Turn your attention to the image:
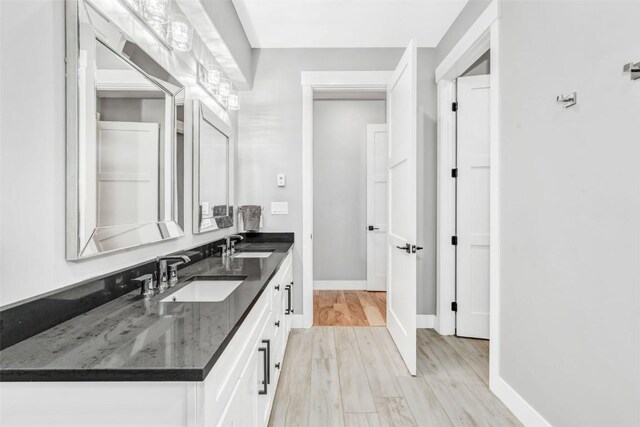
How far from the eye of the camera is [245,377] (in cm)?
115

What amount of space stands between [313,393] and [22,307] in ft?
5.30

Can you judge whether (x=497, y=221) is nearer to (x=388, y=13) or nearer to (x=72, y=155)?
(x=388, y=13)

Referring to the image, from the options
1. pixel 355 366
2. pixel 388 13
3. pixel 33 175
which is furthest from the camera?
pixel 388 13

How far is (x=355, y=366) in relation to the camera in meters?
2.36

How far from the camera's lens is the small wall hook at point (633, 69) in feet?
3.62

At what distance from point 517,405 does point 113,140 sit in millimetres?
2351

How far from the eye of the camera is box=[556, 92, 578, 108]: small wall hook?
1396 mm

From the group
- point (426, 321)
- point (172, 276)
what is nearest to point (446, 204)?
point (426, 321)

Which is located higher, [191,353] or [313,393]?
[191,353]

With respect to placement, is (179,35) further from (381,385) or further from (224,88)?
(381,385)

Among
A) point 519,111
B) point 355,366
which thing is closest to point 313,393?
point 355,366

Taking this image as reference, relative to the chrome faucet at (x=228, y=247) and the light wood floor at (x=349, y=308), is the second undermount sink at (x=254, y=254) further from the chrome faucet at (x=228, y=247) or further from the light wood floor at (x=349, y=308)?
the light wood floor at (x=349, y=308)

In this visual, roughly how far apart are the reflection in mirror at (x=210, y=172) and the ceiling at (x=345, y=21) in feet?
2.93

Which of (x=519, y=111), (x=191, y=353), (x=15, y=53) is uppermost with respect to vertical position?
(x=519, y=111)
